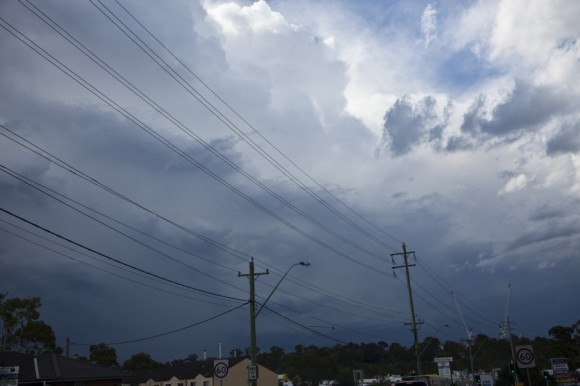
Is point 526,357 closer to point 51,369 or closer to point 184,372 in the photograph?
point 51,369

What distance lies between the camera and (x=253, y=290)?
38469mm

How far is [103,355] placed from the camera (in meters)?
102

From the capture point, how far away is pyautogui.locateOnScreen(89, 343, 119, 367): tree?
101m

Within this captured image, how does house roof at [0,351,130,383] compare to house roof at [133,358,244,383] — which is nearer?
house roof at [0,351,130,383]

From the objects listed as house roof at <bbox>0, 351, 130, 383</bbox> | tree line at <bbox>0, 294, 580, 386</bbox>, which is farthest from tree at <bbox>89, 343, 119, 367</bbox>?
house roof at <bbox>0, 351, 130, 383</bbox>

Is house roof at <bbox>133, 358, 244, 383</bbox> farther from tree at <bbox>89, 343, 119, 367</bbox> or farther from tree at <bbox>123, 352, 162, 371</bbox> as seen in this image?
tree at <bbox>123, 352, 162, 371</bbox>

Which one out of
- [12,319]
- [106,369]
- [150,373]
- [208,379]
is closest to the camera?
[106,369]

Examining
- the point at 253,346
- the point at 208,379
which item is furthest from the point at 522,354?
the point at 208,379

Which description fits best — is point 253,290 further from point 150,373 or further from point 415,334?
point 150,373

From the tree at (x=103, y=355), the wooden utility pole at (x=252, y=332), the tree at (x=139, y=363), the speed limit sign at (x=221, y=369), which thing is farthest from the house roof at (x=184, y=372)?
the speed limit sign at (x=221, y=369)

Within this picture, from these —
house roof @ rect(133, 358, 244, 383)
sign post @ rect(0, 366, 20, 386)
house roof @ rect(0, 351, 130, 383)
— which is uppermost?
house roof @ rect(133, 358, 244, 383)

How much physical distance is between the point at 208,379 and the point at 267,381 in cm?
918

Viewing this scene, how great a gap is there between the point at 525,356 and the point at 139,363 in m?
111

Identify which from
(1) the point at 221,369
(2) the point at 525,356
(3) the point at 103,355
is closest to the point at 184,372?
(3) the point at 103,355
